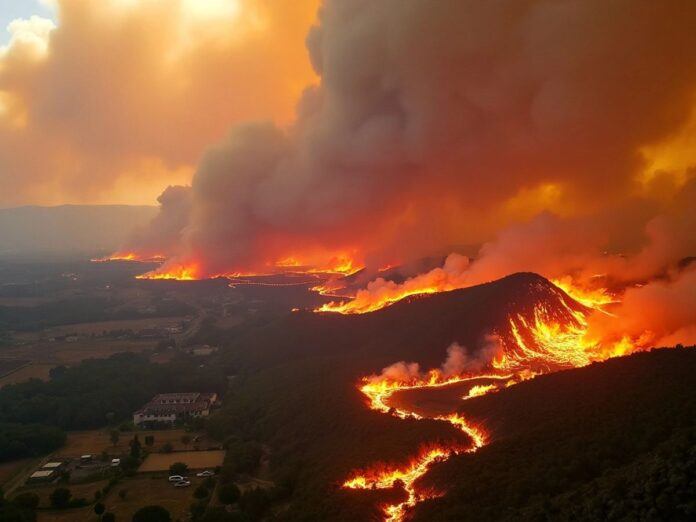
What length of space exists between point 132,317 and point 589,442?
106559 mm

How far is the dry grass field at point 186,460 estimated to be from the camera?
43.8 metres

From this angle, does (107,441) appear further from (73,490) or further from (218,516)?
(218,516)

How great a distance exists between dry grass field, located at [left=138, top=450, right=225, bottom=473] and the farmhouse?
9828 millimetres

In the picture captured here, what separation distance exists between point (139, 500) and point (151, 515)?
14.5 feet

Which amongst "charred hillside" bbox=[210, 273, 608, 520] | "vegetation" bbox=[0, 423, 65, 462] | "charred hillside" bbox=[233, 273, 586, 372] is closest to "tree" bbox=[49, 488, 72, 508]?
"vegetation" bbox=[0, 423, 65, 462]

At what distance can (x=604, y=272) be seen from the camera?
7100cm

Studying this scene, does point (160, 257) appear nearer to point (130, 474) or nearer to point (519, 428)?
point (130, 474)

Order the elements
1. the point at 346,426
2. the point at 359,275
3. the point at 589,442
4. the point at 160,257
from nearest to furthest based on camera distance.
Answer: the point at 589,442 → the point at 346,426 → the point at 359,275 → the point at 160,257

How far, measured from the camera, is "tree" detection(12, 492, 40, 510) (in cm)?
3656

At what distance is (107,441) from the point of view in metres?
51.4

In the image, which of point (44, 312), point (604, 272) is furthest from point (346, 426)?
point (44, 312)

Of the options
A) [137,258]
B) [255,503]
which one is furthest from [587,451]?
[137,258]

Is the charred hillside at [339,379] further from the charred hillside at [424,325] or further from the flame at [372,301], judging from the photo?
the flame at [372,301]

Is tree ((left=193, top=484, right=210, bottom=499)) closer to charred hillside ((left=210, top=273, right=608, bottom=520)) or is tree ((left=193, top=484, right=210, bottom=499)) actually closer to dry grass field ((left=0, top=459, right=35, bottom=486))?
charred hillside ((left=210, top=273, right=608, bottom=520))
